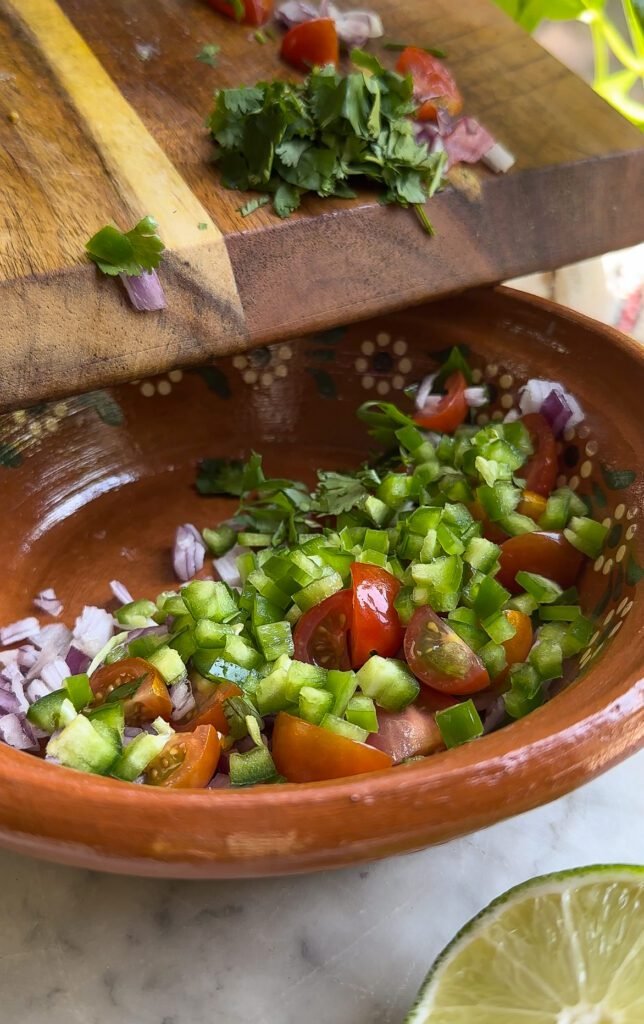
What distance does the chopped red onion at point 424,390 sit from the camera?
4.24 feet

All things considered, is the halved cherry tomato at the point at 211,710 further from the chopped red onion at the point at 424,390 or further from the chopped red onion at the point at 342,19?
the chopped red onion at the point at 342,19

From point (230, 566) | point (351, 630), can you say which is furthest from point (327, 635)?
point (230, 566)

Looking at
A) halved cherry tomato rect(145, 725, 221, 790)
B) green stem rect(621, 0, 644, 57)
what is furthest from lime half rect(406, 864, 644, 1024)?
green stem rect(621, 0, 644, 57)

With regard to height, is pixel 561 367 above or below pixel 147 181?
below

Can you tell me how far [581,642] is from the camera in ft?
3.15

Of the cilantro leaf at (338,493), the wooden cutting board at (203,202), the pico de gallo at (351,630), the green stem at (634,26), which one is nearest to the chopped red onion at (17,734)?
the pico de gallo at (351,630)

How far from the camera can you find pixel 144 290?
106 cm

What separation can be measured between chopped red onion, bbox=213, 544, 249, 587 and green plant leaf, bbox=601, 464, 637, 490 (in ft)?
1.55

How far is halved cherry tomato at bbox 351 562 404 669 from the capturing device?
0.96 m

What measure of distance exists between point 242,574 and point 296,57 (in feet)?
2.57

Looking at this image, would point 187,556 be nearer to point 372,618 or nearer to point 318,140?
point 372,618

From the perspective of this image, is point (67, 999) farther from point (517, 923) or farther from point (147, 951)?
point (517, 923)

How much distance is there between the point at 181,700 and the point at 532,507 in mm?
477

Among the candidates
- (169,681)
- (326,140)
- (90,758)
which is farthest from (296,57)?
(90,758)
